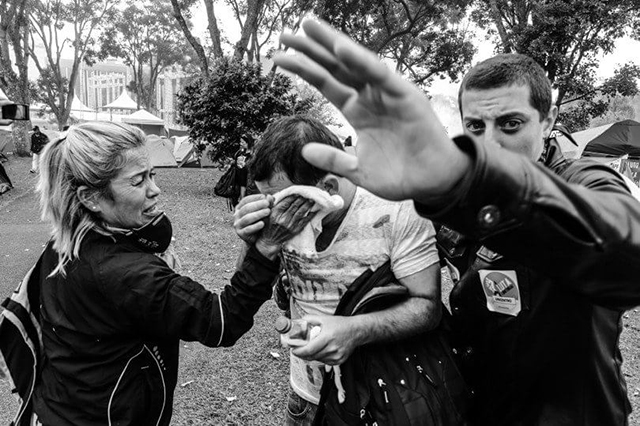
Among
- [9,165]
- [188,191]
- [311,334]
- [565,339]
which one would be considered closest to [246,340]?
[311,334]

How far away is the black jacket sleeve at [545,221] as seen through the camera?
0.86 meters

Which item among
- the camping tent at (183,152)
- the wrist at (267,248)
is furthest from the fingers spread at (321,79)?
the camping tent at (183,152)

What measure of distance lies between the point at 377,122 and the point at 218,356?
4.19 m

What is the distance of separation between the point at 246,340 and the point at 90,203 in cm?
337

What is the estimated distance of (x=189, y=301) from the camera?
1.69 metres

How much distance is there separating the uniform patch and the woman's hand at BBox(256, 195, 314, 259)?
0.59 meters

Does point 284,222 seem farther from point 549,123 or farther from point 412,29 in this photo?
point 412,29

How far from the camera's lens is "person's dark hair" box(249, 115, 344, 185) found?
1795 millimetres

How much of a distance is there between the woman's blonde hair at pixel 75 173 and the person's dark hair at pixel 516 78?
1.37 meters

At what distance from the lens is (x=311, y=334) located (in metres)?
1.51

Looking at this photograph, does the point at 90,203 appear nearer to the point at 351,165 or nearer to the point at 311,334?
the point at 311,334

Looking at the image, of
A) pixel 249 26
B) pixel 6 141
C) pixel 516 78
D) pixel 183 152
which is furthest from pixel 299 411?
pixel 6 141

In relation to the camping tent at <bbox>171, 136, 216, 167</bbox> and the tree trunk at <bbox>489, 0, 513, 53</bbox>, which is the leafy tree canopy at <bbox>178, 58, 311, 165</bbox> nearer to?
the tree trunk at <bbox>489, 0, 513, 53</bbox>

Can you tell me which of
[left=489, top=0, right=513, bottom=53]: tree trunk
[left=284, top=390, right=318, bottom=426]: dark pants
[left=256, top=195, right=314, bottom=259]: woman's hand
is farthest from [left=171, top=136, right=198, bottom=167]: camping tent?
[left=256, top=195, right=314, bottom=259]: woman's hand
